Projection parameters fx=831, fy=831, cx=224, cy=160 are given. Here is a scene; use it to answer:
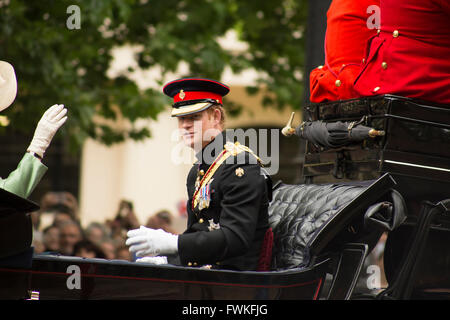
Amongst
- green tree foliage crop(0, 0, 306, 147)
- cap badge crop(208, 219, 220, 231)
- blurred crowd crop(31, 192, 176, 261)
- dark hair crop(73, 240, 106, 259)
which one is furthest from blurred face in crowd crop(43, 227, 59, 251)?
cap badge crop(208, 219, 220, 231)

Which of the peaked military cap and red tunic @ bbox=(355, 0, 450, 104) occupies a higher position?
red tunic @ bbox=(355, 0, 450, 104)

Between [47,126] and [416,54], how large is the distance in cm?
188

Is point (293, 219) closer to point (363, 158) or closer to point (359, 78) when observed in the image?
point (363, 158)

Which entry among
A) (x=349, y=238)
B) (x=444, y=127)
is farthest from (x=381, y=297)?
(x=444, y=127)

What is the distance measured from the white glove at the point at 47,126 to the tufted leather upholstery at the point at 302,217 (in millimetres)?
1237

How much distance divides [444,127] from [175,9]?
697 centimetres

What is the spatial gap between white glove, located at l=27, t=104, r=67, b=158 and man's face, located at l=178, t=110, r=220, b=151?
0.59 meters

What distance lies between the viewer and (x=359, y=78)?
14.4 feet

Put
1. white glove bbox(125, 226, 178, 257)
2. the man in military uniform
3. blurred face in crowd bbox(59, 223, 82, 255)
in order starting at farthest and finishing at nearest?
blurred face in crowd bbox(59, 223, 82, 255), the man in military uniform, white glove bbox(125, 226, 178, 257)

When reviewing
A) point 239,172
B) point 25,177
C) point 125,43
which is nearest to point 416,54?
point 239,172

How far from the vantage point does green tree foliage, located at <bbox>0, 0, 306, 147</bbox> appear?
8.80m

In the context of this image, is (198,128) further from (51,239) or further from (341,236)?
(51,239)

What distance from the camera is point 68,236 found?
25.5 feet

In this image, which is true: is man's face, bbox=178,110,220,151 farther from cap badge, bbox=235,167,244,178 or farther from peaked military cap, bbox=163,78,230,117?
cap badge, bbox=235,167,244,178
